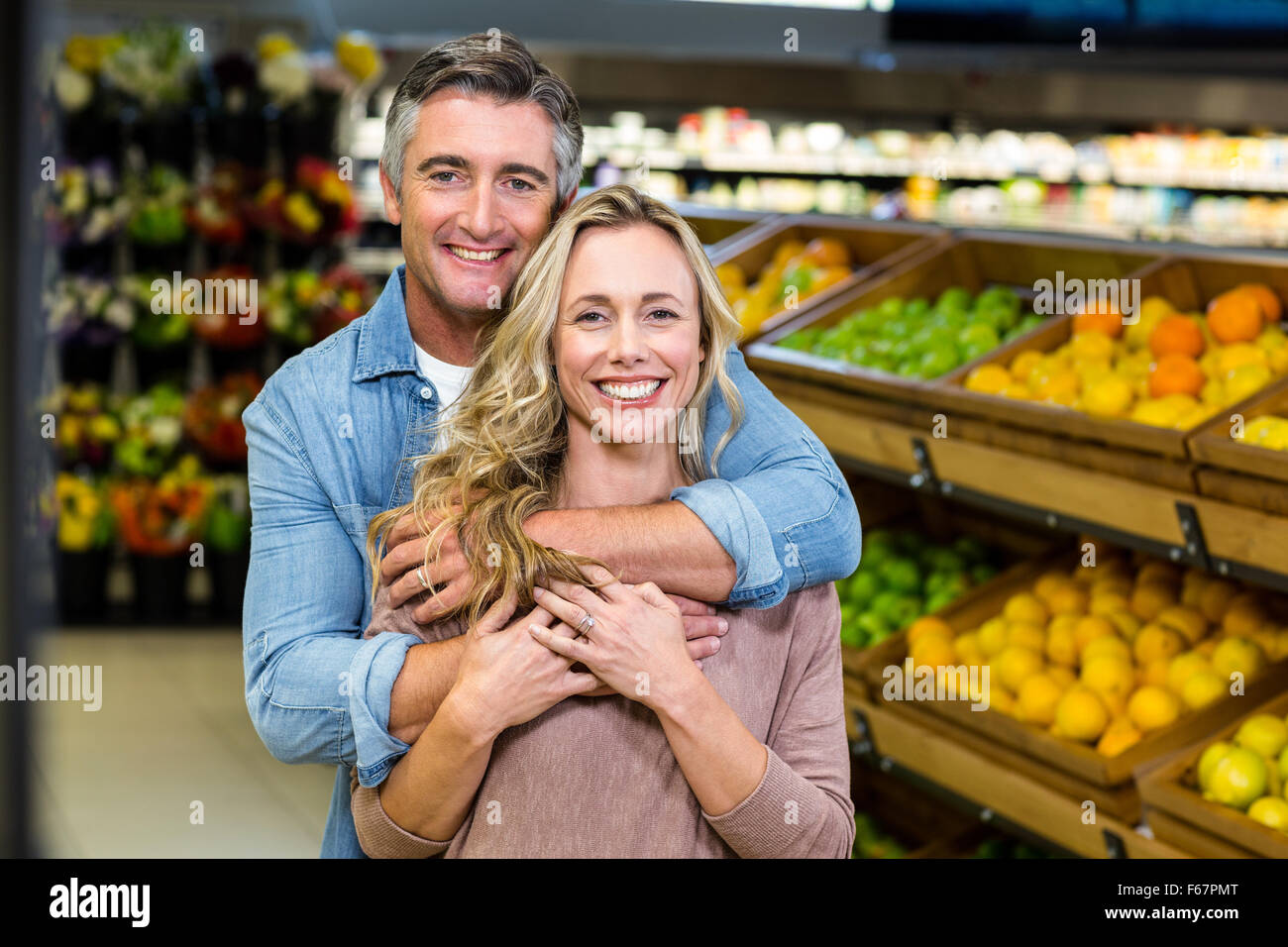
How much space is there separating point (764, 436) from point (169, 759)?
11.1ft

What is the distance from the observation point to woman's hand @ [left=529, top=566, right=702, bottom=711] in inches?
50.5

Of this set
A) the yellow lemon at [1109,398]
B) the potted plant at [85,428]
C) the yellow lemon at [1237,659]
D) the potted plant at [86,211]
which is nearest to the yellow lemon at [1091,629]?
the yellow lemon at [1237,659]

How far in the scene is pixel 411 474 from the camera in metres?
1.54

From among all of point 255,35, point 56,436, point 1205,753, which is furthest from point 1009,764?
point 255,35

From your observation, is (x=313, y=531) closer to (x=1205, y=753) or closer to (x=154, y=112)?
(x=1205, y=753)

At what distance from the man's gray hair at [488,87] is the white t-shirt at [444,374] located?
0.64ft

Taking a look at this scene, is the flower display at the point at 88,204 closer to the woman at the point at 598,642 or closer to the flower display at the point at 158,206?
the flower display at the point at 158,206

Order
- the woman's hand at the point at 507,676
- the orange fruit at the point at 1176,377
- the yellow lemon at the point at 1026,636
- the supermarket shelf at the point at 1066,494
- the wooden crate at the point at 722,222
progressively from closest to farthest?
the woman's hand at the point at 507,676 → the supermarket shelf at the point at 1066,494 → the orange fruit at the point at 1176,377 → the yellow lemon at the point at 1026,636 → the wooden crate at the point at 722,222

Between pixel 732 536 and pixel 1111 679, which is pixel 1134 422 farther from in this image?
pixel 732 536

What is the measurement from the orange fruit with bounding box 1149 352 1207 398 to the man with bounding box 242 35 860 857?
1239mm

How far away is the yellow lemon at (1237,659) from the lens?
7.87 feet

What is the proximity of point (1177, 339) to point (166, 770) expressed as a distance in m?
3.29

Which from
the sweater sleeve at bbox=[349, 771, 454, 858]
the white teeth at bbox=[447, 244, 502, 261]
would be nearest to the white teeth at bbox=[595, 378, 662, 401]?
the white teeth at bbox=[447, 244, 502, 261]

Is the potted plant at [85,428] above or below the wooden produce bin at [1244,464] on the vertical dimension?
below
